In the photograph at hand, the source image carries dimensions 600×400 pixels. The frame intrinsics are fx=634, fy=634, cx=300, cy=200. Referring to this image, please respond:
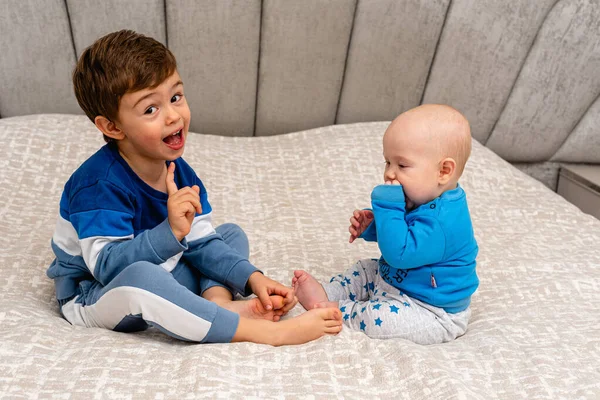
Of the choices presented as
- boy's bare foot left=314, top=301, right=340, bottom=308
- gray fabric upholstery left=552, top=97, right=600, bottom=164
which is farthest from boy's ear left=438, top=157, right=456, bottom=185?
gray fabric upholstery left=552, top=97, right=600, bottom=164

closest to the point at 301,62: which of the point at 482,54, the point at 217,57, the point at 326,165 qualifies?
the point at 217,57

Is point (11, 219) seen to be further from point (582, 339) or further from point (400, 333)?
point (582, 339)

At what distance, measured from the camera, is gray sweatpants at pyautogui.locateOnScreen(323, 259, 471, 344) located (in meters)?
1.02

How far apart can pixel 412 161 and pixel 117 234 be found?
48 cm

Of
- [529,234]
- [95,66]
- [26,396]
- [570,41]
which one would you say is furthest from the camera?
[570,41]

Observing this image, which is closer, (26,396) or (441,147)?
(26,396)

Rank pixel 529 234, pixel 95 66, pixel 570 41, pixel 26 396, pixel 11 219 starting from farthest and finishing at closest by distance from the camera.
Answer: pixel 570 41
pixel 529 234
pixel 11 219
pixel 95 66
pixel 26 396

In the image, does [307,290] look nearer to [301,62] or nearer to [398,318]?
[398,318]

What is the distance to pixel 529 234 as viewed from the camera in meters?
1.44

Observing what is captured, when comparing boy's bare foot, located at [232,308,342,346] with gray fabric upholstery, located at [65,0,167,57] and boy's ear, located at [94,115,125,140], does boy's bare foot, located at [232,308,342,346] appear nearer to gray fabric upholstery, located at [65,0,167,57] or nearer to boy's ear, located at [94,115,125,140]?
boy's ear, located at [94,115,125,140]

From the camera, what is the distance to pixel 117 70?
0.96 meters

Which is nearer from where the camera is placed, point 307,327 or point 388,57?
point 307,327

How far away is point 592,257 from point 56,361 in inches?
41.9

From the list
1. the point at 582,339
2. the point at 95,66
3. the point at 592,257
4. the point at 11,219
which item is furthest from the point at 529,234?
the point at 11,219
